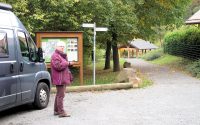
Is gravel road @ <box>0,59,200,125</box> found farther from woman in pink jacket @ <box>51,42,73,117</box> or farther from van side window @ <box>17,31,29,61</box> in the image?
van side window @ <box>17,31,29,61</box>

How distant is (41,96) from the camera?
12.0 meters

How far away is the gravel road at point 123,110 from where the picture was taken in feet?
33.2

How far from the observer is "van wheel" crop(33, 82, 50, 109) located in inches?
465

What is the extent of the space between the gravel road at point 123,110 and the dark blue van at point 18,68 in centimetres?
51

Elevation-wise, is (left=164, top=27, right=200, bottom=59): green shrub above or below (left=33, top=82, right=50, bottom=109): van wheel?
above

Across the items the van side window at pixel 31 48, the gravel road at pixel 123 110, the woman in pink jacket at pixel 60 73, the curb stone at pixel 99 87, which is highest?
the van side window at pixel 31 48

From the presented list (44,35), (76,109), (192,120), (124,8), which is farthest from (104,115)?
(124,8)

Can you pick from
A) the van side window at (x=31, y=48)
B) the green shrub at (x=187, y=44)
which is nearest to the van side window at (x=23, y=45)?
the van side window at (x=31, y=48)

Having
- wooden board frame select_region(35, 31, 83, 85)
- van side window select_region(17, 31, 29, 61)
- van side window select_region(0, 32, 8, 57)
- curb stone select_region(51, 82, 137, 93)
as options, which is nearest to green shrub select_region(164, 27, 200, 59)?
curb stone select_region(51, 82, 137, 93)

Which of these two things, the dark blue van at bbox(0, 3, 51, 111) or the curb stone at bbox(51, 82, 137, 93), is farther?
the curb stone at bbox(51, 82, 137, 93)

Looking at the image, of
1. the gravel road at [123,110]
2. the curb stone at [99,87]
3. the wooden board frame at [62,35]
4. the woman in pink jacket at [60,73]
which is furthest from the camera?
the wooden board frame at [62,35]

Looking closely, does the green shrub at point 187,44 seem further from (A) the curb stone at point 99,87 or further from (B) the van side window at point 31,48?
(B) the van side window at point 31,48

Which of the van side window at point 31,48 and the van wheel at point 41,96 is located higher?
the van side window at point 31,48

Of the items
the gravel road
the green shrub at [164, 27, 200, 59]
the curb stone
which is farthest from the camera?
the green shrub at [164, 27, 200, 59]
